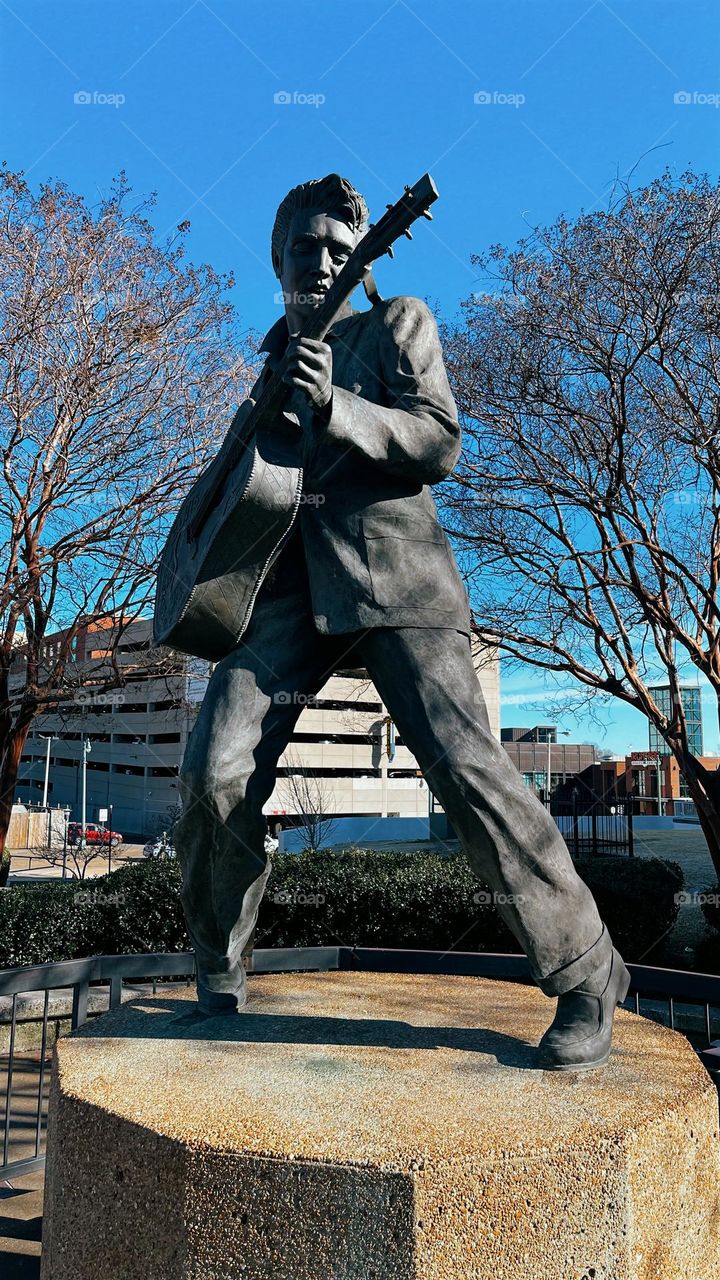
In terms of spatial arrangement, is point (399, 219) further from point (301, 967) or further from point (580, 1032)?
point (301, 967)

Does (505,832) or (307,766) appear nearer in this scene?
(505,832)

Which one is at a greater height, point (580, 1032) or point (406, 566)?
point (406, 566)

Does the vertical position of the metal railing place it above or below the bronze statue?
below

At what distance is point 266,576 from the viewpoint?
11.0ft

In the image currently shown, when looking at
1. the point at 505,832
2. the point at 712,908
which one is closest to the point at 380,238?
the point at 505,832

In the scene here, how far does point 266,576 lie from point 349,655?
1.27 feet

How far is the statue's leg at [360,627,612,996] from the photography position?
9.36ft

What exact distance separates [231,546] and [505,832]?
1207mm

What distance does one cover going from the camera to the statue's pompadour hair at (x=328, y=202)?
138 inches

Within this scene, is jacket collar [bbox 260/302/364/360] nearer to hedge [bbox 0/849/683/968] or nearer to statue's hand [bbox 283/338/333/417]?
statue's hand [bbox 283/338/333/417]

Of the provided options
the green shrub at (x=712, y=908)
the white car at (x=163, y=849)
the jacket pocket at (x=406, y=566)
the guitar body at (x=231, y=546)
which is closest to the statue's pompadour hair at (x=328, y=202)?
the guitar body at (x=231, y=546)

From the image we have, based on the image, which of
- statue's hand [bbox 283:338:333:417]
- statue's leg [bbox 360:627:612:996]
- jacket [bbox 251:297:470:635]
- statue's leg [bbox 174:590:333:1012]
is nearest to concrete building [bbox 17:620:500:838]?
statue's leg [bbox 174:590:333:1012]

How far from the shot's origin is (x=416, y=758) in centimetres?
320

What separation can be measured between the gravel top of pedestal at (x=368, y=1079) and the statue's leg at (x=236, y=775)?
29 centimetres
